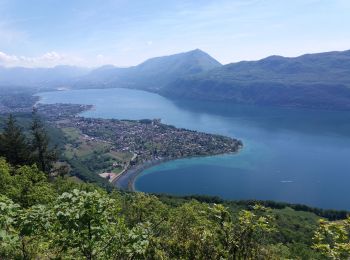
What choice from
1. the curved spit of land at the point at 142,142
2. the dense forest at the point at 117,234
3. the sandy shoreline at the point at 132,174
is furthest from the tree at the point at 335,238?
the curved spit of land at the point at 142,142

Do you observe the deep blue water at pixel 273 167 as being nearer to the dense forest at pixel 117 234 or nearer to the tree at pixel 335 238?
the dense forest at pixel 117 234

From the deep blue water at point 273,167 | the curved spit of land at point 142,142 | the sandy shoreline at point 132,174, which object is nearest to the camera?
the deep blue water at point 273,167

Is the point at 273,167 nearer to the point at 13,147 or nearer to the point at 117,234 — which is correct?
the point at 13,147

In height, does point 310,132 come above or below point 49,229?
below

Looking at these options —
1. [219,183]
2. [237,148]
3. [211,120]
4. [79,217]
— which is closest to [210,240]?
[79,217]

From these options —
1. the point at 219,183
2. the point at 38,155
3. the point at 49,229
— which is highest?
the point at 49,229

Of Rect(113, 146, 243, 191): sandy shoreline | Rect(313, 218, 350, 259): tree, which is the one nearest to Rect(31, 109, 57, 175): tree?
Rect(313, 218, 350, 259): tree

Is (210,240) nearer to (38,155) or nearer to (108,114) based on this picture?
(38,155)

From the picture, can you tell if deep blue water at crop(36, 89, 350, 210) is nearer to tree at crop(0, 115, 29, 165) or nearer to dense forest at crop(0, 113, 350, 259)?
tree at crop(0, 115, 29, 165)
